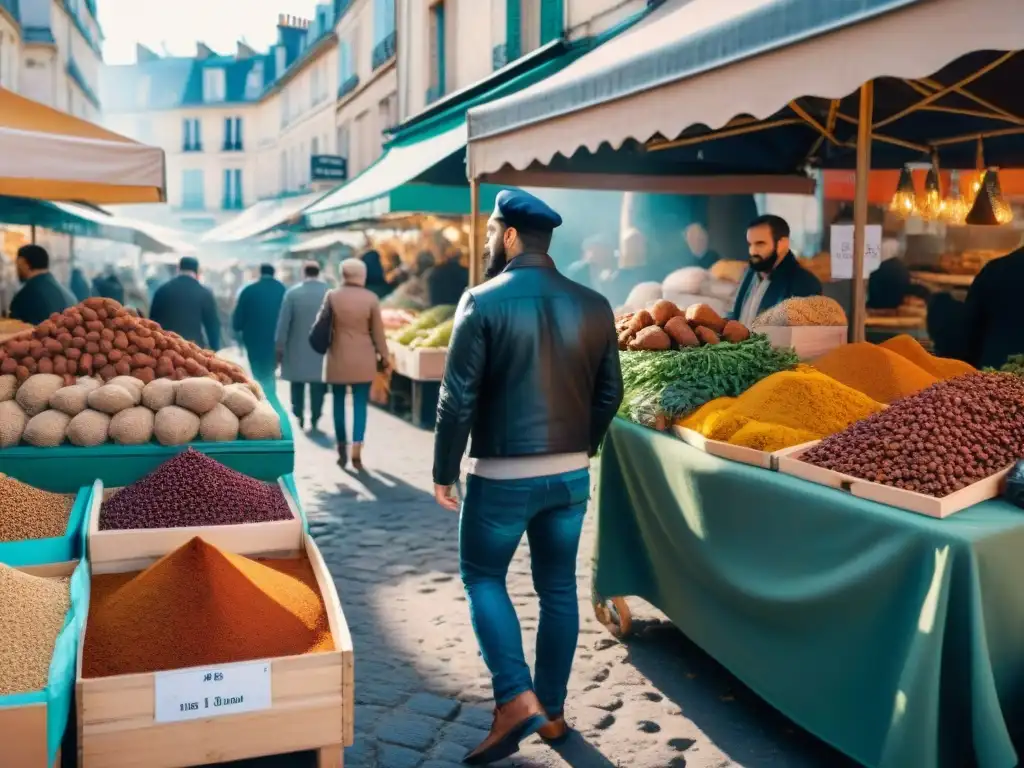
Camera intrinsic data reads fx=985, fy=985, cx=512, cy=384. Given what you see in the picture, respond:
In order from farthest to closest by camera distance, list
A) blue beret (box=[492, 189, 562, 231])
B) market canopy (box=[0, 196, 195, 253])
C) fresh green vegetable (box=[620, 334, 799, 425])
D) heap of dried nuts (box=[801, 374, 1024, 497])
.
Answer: market canopy (box=[0, 196, 195, 253])
fresh green vegetable (box=[620, 334, 799, 425])
blue beret (box=[492, 189, 562, 231])
heap of dried nuts (box=[801, 374, 1024, 497])

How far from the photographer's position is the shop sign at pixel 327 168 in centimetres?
2636

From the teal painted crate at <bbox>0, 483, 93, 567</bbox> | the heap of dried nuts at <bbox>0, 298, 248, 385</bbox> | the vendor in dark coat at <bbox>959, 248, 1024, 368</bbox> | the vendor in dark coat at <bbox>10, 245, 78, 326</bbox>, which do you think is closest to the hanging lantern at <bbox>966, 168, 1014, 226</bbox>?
the vendor in dark coat at <bbox>959, 248, 1024, 368</bbox>

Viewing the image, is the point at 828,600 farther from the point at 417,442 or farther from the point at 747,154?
the point at 417,442

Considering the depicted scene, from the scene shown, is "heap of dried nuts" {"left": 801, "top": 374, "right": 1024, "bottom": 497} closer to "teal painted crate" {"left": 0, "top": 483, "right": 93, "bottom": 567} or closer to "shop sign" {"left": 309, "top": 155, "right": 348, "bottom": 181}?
A: "teal painted crate" {"left": 0, "top": 483, "right": 93, "bottom": 567}

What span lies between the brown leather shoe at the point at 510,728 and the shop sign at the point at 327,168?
24254mm

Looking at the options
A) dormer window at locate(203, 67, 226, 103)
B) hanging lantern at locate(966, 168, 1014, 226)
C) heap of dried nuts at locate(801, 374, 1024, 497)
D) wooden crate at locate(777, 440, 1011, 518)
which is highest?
dormer window at locate(203, 67, 226, 103)

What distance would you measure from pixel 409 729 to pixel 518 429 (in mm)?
1300

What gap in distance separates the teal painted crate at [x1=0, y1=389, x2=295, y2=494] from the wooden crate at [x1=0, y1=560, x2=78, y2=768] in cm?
200

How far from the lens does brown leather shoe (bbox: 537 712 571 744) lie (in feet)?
12.3

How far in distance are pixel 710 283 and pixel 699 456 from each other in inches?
149

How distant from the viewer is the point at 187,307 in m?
9.95

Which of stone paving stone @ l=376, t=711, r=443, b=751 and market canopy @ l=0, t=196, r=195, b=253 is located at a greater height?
market canopy @ l=0, t=196, r=195, b=253

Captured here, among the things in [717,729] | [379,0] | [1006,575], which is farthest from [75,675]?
[379,0]

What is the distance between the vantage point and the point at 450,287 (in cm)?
1302
